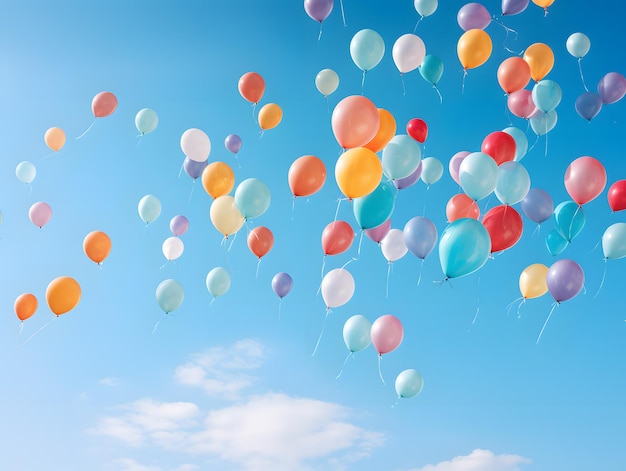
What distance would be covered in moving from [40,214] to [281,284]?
4.00m

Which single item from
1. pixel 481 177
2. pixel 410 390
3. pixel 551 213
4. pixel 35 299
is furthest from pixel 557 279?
pixel 35 299

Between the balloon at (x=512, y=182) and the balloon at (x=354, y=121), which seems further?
the balloon at (x=512, y=182)

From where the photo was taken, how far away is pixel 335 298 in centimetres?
754

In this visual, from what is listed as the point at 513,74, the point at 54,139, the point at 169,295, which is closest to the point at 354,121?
the point at 513,74

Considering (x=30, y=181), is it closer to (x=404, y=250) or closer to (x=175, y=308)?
(x=175, y=308)

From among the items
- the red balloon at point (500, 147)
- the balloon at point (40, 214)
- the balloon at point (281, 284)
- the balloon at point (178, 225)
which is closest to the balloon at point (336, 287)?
the balloon at point (281, 284)

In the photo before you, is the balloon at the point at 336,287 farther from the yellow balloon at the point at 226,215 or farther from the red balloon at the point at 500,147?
the red balloon at the point at 500,147

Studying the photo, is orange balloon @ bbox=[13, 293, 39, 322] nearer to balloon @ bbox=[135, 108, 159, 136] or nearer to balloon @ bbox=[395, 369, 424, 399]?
balloon @ bbox=[135, 108, 159, 136]

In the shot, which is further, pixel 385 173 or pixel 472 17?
pixel 472 17

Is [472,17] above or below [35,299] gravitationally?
above

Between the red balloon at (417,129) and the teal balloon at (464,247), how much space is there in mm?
2386

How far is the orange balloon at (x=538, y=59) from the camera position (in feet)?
26.0

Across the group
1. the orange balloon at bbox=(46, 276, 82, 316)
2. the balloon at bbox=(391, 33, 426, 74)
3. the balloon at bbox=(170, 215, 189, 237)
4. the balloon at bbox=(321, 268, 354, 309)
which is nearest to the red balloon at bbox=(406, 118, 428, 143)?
the balloon at bbox=(391, 33, 426, 74)

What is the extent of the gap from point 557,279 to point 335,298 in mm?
2603
